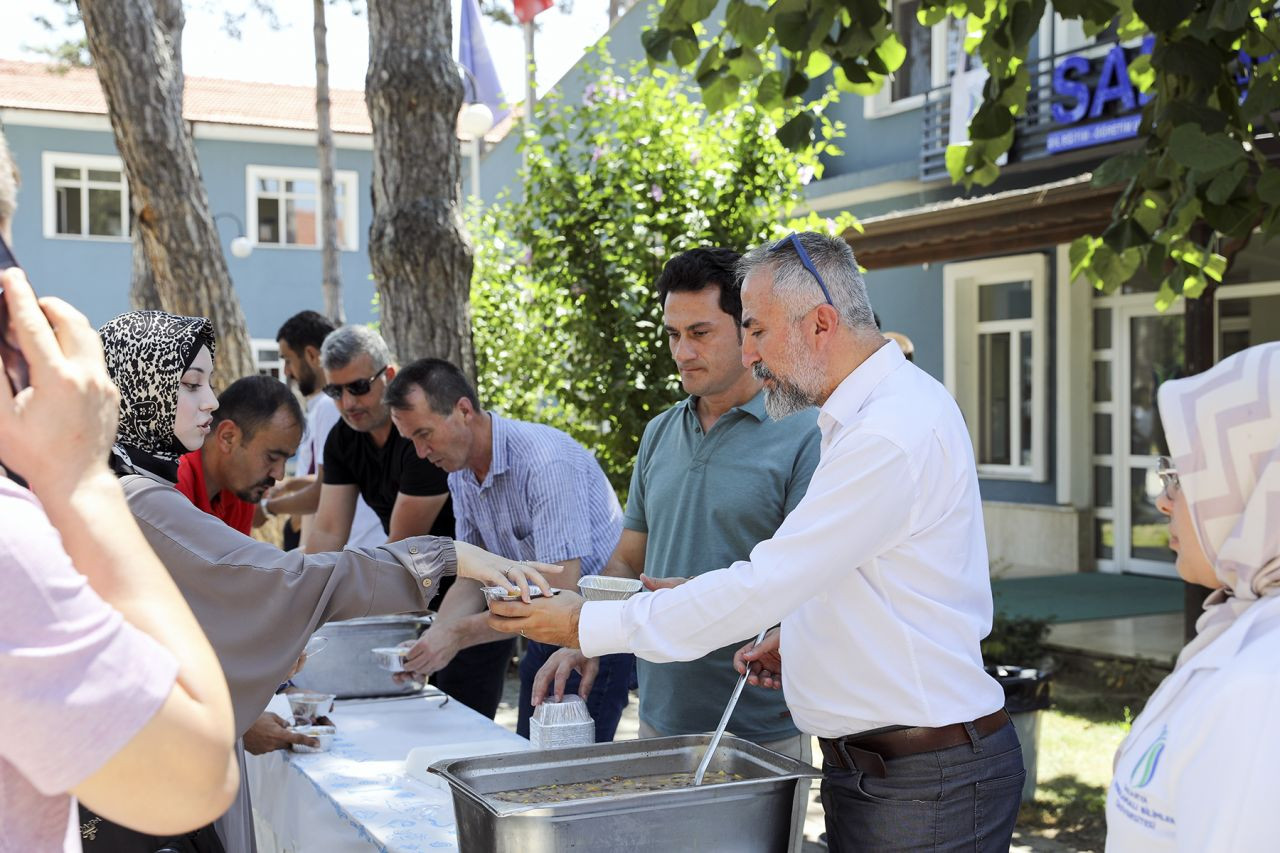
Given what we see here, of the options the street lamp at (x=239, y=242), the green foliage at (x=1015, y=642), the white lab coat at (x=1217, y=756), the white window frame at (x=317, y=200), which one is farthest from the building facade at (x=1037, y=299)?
the white window frame at (x=317, y=200)

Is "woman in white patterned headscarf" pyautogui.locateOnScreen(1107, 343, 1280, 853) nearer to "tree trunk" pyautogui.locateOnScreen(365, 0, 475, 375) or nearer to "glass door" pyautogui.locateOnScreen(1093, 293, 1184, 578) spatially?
"tree trunk" pyautogui.locateOnScreen(365, 0, 475, 375)

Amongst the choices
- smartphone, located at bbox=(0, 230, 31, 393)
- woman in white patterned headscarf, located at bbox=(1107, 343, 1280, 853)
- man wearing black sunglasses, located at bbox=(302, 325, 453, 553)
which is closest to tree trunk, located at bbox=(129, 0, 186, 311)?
man wearing black sunglasses, located at bbox=(302, 325, 453, 553)

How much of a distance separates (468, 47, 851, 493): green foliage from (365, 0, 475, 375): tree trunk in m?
1.43

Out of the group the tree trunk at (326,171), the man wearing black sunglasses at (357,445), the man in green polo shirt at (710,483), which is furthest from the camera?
the tree trunk at (326,171)

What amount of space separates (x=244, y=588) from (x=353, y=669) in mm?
1586

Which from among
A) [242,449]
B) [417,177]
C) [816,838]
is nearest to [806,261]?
[242,449]

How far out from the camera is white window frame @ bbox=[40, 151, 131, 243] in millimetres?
21531

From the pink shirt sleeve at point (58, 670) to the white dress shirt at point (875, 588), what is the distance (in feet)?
4.28

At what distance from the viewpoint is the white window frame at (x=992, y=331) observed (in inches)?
459

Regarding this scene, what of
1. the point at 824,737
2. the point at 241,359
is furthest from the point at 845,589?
the point at 241,359

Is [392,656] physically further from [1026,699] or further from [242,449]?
[1026,699]

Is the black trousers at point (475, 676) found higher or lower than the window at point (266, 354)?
lower

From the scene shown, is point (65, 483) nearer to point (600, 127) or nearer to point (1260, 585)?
point (1260, 585)

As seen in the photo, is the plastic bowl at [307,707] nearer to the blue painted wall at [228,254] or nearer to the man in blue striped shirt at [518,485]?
the man in blue striped shirt at [518,485]
